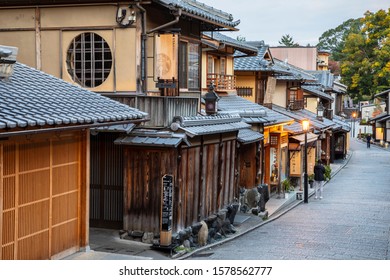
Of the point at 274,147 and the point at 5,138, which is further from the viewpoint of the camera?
the point at 274,147

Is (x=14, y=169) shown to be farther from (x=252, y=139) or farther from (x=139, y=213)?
(x=252, y=139)

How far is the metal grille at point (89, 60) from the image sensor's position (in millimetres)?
16812

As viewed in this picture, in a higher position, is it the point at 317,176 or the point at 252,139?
the point at 252,139

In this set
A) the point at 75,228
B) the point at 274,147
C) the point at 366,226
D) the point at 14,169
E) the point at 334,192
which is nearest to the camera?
the point at 14,169

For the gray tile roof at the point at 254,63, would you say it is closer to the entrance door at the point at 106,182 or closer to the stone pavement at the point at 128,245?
the stone pavement at the point at 128,245

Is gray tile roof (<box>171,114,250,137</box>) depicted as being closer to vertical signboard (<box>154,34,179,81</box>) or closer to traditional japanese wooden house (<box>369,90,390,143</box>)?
vertical signboard (<box>154,34,179,81</box>)

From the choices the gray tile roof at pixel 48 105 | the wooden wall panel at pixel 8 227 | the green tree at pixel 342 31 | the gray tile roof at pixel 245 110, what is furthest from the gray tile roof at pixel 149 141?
the green tree at pixel 342 31

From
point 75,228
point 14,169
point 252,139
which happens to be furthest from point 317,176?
point 14,169

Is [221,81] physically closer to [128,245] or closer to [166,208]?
[166,208]

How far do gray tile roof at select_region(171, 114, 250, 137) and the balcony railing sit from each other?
435cm

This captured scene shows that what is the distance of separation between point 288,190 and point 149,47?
14.8 meters

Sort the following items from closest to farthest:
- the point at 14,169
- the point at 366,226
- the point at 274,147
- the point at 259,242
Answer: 1. the point at 14,169
2. the point at 259,242
3. the point at 366,226
4. the point at 274,147

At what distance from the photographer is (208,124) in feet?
59.0

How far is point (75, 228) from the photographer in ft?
44.1
